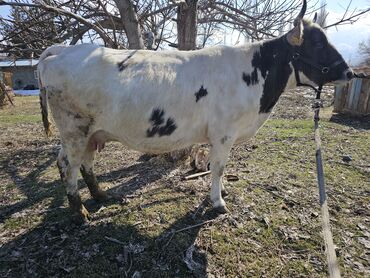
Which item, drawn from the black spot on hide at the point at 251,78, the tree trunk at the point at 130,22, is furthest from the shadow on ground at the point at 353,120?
the tree trunk at the point at 130,22

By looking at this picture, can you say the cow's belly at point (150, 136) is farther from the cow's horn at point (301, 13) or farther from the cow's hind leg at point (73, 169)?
the cow's horn at point (301, 13)

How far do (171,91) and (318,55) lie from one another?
2.14 metres

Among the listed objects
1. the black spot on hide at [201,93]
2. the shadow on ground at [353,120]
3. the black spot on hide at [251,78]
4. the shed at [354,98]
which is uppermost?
the black spot on hide at [251,78]

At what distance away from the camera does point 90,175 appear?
4617 mm

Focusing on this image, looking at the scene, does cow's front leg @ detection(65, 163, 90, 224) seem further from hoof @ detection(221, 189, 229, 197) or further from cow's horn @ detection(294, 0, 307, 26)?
cow's horn @ detection(294, 0, 307, 26)

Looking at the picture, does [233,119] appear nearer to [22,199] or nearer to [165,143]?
[165,143]

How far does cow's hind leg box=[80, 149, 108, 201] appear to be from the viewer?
4527mm

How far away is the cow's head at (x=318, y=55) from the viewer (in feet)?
14.1

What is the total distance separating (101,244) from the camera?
3820 millimetres

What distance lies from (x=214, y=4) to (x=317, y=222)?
214 inches

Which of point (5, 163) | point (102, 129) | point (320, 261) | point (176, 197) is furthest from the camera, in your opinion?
point (5, 163)

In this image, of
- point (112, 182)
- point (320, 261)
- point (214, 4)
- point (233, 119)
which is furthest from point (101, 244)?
point (214, 4)

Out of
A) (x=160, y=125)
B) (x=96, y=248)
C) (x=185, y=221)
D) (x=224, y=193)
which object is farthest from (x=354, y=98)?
(x=96, y=248)

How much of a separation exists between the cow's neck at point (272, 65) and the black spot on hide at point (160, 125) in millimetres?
1347
